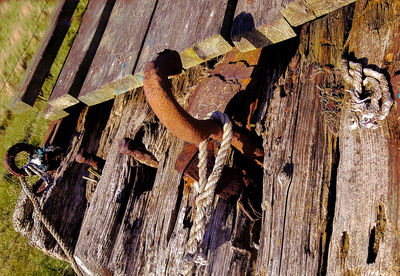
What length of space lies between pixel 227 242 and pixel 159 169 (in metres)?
0.69

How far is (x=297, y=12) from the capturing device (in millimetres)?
1646

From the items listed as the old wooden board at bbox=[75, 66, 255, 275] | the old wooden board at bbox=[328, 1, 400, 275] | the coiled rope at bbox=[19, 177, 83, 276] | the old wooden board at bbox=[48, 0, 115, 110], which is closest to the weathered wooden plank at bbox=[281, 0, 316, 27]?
the old wooden board at bbox=[328, 1, 400, 275]

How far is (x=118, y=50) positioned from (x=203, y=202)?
5.06 ft

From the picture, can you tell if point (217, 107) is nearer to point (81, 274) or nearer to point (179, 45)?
point (179, 45)

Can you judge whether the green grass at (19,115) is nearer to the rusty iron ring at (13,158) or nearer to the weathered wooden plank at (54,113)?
the weathered wooden plank at (54,113)

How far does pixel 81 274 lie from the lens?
2.28 metres

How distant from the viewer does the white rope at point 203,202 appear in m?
1.44

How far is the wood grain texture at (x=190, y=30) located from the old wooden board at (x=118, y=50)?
91 mm

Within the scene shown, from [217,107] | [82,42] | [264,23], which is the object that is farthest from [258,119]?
[82,42]

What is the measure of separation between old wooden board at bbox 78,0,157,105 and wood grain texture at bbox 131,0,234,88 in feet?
0.30

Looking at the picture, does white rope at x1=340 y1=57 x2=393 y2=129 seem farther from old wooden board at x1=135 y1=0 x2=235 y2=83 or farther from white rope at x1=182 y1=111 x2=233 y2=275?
old wooden board at x1=135 y1=0 x2=235 y2=83

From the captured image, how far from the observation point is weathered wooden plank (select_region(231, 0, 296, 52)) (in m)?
1.67

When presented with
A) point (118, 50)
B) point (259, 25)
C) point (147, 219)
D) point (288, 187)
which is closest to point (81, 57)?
point (118, 50)

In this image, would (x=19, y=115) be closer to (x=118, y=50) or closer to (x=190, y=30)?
(x=118, y=50)
